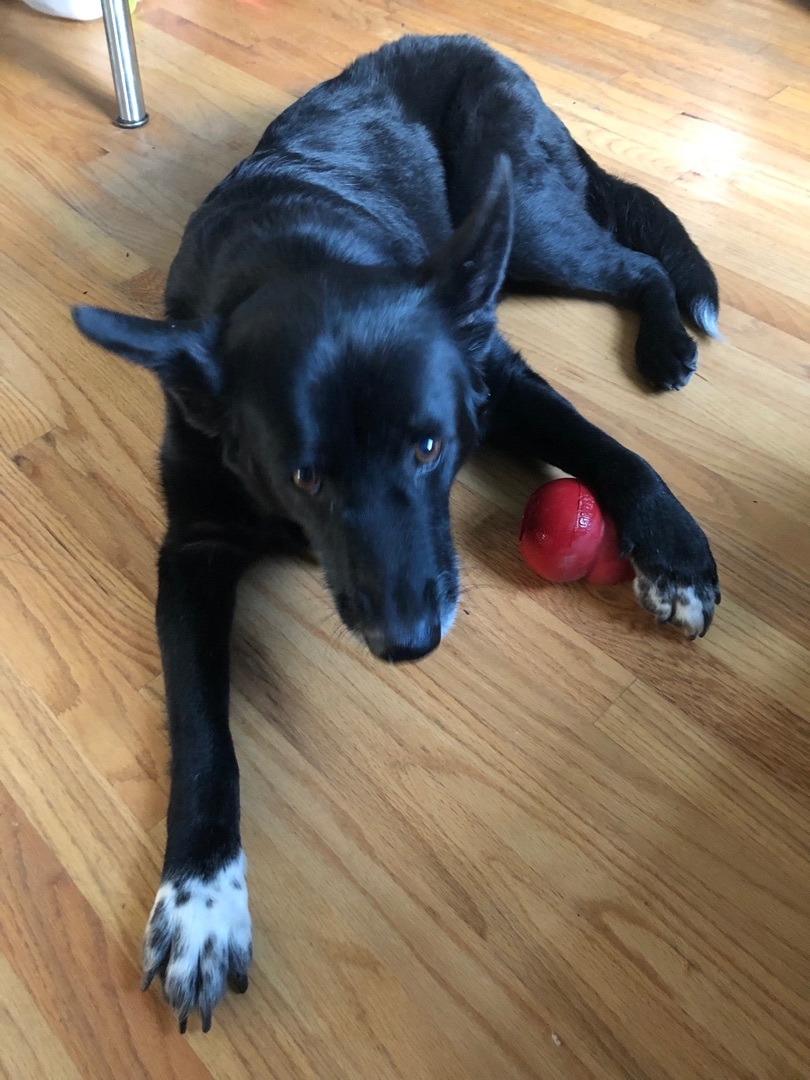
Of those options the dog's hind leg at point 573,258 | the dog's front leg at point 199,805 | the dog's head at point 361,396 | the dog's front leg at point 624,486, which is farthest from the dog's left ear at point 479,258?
the dog's hind leg at point 573,258

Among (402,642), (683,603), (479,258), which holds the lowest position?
(683,603)

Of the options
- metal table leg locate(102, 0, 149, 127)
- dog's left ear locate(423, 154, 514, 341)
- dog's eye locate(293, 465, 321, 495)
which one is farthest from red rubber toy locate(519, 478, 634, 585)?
metal table leg locate(102, 0, 149, 127)

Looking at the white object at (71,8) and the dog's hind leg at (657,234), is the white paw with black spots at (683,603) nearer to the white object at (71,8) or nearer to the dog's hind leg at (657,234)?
the dog's hind leg at (657,234)

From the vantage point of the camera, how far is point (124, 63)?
2469 mm

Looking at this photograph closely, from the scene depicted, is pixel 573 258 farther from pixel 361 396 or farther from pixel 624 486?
pixel 361 396

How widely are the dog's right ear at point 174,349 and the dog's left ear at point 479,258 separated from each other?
35cm

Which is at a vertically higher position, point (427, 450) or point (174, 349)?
point (174, 349)

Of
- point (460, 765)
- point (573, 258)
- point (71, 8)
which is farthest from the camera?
point (71, 8)

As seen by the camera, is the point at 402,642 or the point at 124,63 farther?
the point at 124,63

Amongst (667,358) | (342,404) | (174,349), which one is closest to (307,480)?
(342,404)

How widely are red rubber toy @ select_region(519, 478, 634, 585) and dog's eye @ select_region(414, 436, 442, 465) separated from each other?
0.30m

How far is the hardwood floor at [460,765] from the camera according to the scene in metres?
1.09

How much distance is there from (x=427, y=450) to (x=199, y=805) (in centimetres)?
61

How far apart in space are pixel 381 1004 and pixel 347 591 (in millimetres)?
551
